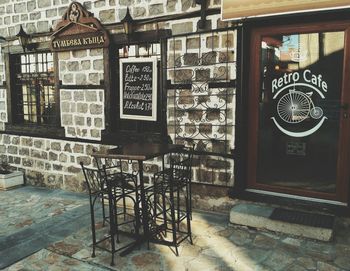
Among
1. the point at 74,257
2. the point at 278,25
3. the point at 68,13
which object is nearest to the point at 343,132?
the point at 278,25

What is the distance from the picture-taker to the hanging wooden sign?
6.12 m

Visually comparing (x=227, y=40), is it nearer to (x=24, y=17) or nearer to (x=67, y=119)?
(x=67, y=119)

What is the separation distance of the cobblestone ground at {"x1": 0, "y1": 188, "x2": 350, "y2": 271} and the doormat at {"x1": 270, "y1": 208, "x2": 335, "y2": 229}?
18cm

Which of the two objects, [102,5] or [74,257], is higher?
[102,5]

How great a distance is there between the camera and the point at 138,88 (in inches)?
233

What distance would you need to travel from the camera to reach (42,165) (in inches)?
287

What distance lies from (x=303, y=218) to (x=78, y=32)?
4835mm

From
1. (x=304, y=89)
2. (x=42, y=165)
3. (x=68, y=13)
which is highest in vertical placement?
(x=68, y=13)

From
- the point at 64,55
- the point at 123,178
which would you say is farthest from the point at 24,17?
the point at 123,178

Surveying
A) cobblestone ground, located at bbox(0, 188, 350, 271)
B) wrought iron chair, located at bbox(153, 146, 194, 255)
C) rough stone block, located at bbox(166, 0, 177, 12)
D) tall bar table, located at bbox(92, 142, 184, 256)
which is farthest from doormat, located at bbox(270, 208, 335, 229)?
rough stone block, located at bbox(166, 0, 177, 12)

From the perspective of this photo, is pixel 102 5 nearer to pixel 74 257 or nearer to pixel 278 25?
pixel 278 25

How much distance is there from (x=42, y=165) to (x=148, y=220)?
3.86 m

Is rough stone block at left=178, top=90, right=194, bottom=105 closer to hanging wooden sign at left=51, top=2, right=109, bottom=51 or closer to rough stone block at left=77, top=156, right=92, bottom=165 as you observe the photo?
hanging wooden sign at left=51, top=2, right=109, bottom=51

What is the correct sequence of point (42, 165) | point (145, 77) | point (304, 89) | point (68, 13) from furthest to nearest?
point (42, 165), point (68, 13), point (145, 77), point (304, 89)
